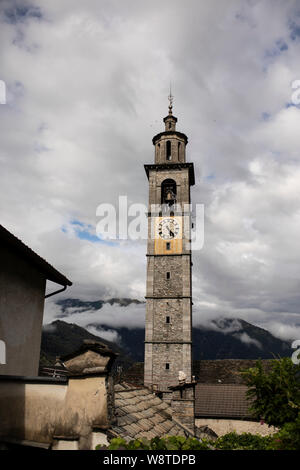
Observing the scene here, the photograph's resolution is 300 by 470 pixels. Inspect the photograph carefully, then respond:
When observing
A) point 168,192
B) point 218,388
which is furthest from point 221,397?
point 168,192

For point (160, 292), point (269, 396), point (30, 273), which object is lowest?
point (269, 396)

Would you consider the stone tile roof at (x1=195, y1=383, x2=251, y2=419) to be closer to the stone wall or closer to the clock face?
the clock face

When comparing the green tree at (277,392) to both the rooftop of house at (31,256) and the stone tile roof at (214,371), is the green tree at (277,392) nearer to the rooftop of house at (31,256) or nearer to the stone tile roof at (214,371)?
the rooftop of house at (31,256)

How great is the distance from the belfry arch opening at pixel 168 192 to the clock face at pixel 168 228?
2.08 m

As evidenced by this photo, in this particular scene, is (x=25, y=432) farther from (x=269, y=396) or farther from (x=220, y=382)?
(x=220, y=382)

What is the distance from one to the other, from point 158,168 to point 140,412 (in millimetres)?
27411

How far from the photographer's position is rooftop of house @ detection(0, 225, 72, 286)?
666cm

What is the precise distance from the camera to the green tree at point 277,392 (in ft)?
19.9

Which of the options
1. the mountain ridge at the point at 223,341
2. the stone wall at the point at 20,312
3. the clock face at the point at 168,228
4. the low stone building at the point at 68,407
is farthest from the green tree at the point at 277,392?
the mountain ridge at the point at 223,341

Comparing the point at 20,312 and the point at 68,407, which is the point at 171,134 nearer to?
the point at 20,312

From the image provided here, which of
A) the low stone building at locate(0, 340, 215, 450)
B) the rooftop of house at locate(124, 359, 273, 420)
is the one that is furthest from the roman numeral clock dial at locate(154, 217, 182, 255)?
the low stone building at locate(0, 340, 215, 450)

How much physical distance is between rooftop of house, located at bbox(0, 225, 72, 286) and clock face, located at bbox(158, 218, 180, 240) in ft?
69.0

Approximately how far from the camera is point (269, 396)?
6.30 meters

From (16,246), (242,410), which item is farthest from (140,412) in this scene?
(242,410)
